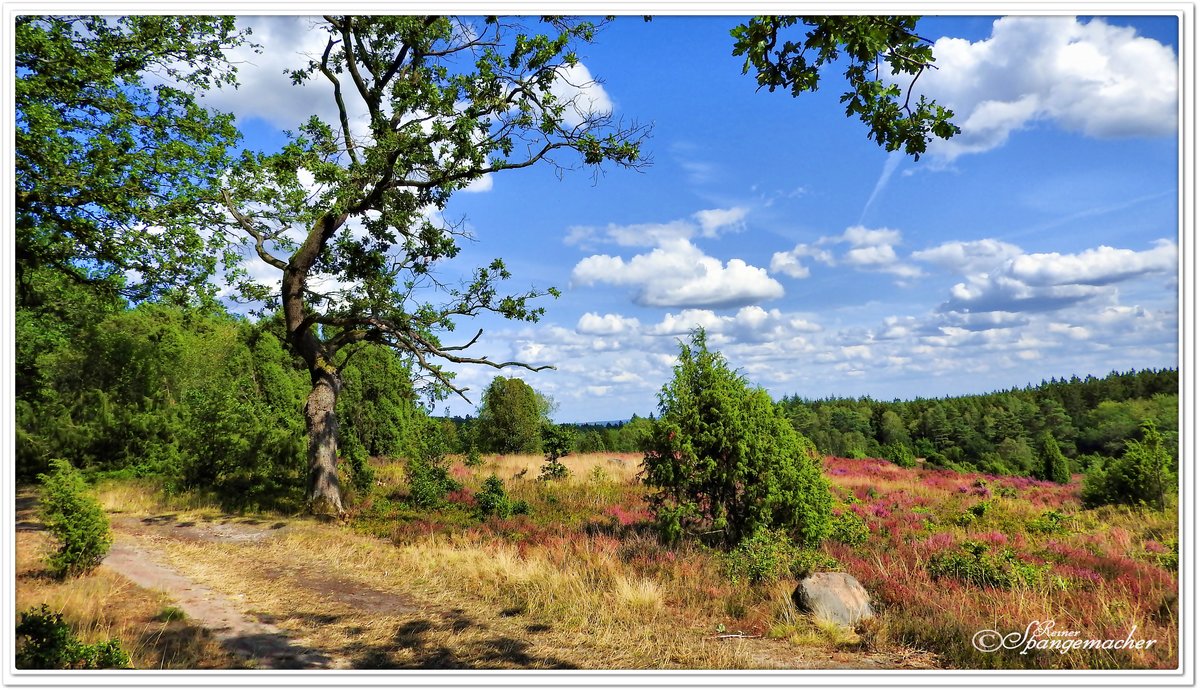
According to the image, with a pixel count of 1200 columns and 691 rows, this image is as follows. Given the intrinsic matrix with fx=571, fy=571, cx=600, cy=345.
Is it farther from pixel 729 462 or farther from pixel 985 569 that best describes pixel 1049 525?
pixel 729 462

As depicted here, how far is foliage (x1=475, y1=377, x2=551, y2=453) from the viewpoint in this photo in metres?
39.4

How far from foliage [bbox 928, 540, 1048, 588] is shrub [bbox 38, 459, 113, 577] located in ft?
40.0

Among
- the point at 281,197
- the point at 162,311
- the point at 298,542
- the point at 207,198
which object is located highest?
the point at 281,197

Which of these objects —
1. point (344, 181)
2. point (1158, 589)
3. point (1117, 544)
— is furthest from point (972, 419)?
point (344, 181)

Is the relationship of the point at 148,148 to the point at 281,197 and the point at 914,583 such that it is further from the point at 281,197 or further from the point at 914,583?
the point at 914,583

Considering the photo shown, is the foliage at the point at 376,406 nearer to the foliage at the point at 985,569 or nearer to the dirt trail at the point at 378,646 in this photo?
the dirt trail at the point at 378,646

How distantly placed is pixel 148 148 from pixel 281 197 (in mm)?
2222

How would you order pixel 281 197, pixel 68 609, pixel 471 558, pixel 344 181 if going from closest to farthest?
pixel 68 609, pixel 471 558, pixel 281 197, pixel 344 181

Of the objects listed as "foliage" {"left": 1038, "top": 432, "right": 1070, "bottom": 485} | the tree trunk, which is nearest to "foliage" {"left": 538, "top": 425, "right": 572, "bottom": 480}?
the tree trunk

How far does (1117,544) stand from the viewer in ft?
39.6

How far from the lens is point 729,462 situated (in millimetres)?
10039

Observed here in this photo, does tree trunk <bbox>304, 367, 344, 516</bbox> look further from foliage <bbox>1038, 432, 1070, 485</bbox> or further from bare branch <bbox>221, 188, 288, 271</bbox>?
foliage <bbox>1038, 432, 1070, 485</bbox>

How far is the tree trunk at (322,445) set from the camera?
1499 centimetres
